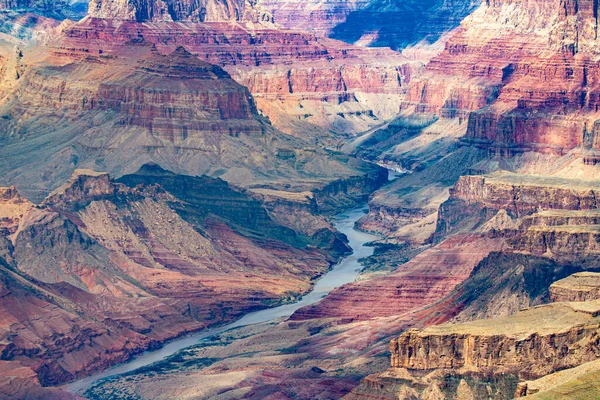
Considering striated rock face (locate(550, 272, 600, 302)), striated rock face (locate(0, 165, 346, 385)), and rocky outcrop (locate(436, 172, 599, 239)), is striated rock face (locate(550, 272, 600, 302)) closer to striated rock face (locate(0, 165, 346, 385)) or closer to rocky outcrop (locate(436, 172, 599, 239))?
rocky outcrop (locate(436, 172, 599, 239))

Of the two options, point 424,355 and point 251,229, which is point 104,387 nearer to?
point 424,355

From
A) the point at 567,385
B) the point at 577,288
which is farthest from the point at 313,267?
the point at 567,385

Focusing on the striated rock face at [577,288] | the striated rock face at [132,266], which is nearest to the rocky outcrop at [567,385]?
the striated rock face at [577,288]

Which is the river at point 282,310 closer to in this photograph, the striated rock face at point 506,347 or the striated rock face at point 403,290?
the striated rock face at point 403,290

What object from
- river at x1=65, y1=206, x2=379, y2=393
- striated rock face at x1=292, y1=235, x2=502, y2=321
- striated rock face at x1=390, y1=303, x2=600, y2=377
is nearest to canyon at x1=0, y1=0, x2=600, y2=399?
striated rock face at x1=390, y1=303, x2=600, y2=377

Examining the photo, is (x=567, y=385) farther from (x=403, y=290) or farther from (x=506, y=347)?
(x=403, y=290)

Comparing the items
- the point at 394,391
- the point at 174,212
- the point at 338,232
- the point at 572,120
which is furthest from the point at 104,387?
the point at 572,120
